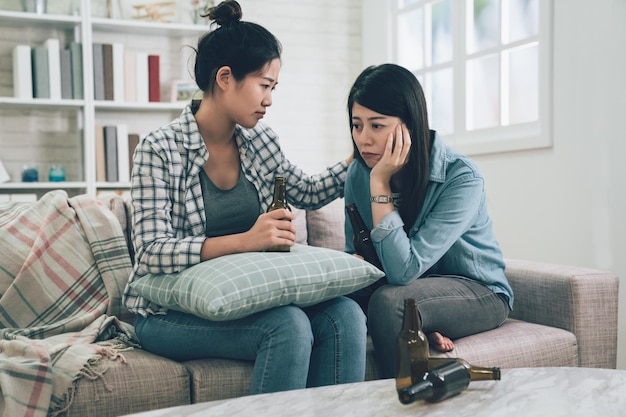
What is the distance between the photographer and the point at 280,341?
1.65 meters

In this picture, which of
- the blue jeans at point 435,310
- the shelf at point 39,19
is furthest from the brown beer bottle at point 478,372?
the shelf at point 39,19

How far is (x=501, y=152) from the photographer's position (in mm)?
3527

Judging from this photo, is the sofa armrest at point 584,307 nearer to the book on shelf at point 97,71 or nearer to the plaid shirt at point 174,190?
the plaid shirt at point 174,190

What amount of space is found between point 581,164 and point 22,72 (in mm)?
2992

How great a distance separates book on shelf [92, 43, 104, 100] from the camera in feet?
13.6

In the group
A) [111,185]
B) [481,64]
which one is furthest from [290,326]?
[111,185]

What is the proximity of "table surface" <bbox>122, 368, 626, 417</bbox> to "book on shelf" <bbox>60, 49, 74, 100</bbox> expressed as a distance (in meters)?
3.26

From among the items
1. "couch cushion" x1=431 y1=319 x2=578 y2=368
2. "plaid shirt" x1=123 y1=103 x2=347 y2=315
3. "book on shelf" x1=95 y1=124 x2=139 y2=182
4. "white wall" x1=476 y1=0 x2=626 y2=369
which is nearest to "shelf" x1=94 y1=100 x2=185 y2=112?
"book on shelf" x1=95 y1=124 x2=139 y2=182

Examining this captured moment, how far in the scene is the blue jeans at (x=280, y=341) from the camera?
165 cm

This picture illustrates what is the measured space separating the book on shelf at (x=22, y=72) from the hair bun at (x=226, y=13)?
243 centimetres

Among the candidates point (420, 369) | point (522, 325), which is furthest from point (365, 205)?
point (420, 369)

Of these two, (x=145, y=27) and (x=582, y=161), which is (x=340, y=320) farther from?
(x=145, y=27)

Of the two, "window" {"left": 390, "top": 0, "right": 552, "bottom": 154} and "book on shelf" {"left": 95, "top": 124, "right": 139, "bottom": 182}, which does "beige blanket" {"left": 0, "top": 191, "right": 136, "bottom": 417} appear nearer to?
"book on shelf" {"left": 95, "top": 124, "right": 139, "bottom": 182}

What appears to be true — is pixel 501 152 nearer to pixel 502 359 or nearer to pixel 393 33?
pixel 393 33
